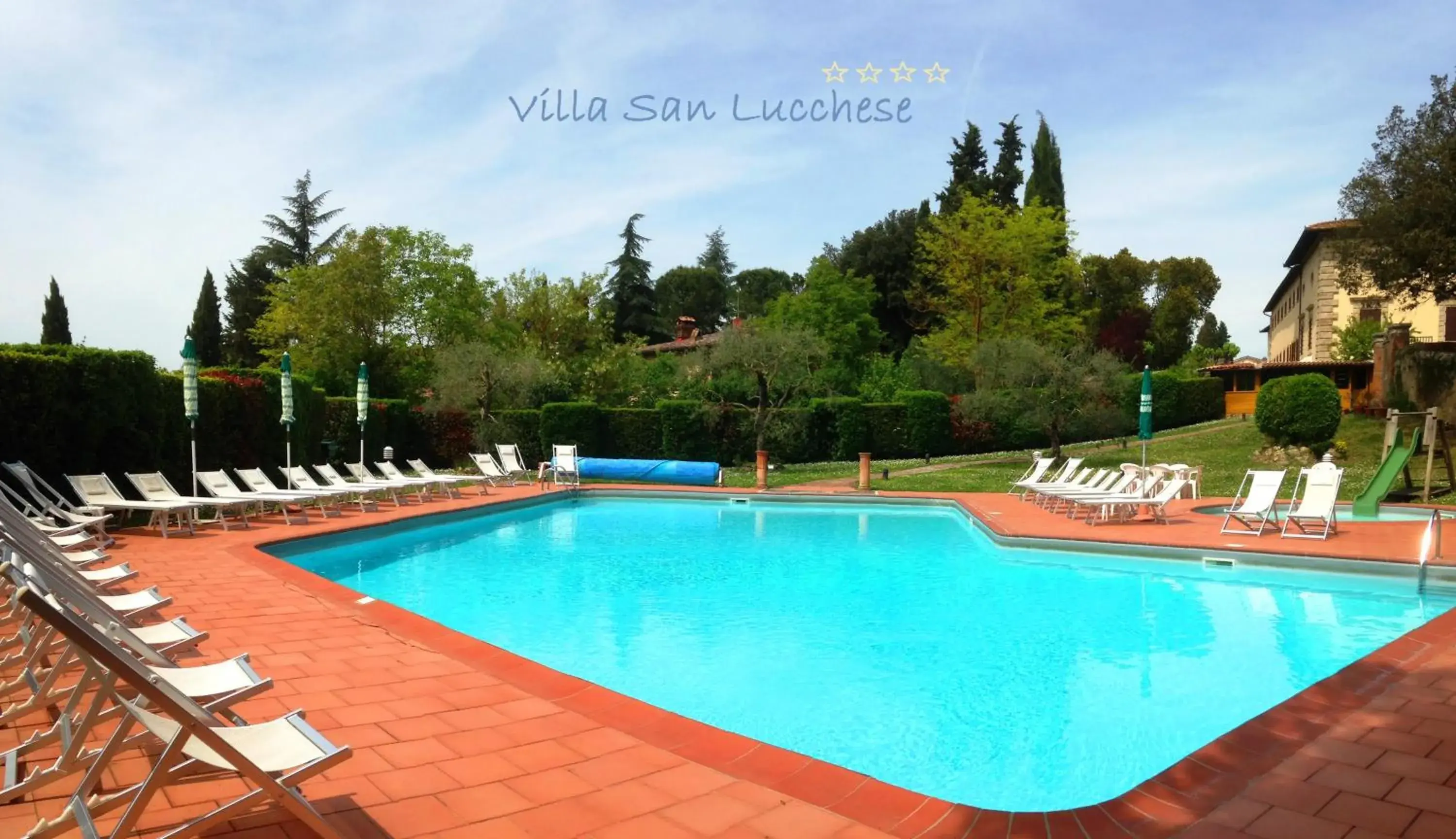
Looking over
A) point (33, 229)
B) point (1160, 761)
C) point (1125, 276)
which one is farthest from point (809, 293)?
point (1160, 761)

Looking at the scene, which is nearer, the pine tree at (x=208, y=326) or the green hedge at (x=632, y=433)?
the green hedge at (x=632, y=433)

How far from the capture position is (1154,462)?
20641 millimetres

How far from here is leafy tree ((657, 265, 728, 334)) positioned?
193 ft

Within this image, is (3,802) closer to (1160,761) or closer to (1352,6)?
(1160,761)

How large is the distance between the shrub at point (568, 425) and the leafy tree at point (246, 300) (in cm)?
2578

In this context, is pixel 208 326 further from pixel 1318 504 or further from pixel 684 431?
pixel 1318 504

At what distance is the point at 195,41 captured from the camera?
9.89 m

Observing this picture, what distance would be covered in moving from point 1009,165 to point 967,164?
202cm

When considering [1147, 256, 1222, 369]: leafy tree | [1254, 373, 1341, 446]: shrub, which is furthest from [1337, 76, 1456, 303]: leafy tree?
[1147, 256, 1222, 369]: leafy tree

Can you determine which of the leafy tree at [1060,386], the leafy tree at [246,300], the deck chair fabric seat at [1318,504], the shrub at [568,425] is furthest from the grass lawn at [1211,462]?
the leafy tree at [246,300]

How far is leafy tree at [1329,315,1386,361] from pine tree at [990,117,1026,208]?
1472 cm

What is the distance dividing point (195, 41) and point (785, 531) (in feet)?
32.8

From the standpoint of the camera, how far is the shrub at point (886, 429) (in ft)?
81.7

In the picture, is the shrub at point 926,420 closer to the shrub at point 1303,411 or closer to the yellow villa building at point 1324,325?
the shrub at point 1303,411
